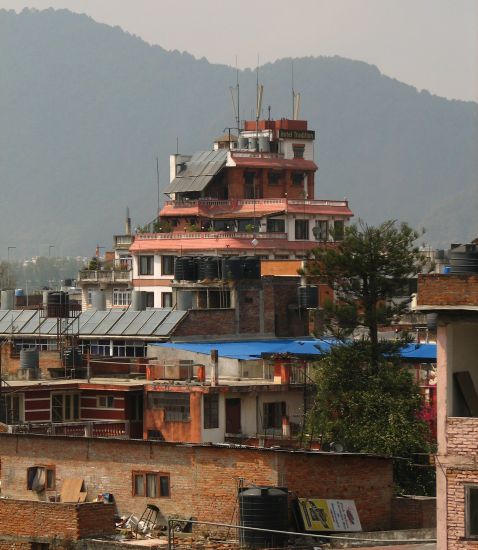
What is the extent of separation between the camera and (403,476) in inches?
1978

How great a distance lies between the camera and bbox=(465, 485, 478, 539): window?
28.1 meters

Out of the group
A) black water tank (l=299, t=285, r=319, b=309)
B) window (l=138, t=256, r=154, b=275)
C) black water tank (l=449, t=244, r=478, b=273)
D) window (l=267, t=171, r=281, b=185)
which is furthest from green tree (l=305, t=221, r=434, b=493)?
window (l=267, t=171, r=281, b=185)

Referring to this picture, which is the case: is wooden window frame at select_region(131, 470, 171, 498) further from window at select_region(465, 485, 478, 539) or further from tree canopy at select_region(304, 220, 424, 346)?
window at select_region(465, 485, 478, 539)

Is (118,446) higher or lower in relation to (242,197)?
lower

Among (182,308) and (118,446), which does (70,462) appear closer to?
(118,446)

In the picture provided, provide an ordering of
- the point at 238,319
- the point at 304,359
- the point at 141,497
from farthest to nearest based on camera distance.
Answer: the point at 238,319 < the point at 304,359 < the point at 141,497

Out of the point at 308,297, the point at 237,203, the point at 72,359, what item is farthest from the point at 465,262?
the point at 237,203

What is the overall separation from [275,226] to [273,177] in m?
9.85

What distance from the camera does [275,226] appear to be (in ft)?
399

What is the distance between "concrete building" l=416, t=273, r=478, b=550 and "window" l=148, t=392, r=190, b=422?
29740mm

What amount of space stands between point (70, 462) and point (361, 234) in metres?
17.6

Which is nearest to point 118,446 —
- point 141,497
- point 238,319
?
point 141,497

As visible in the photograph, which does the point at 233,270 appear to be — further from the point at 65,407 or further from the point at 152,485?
the point at 152,485

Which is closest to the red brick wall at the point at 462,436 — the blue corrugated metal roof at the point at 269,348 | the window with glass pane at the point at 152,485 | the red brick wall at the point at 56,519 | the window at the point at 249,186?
the red brick wall at the point at 56,519
